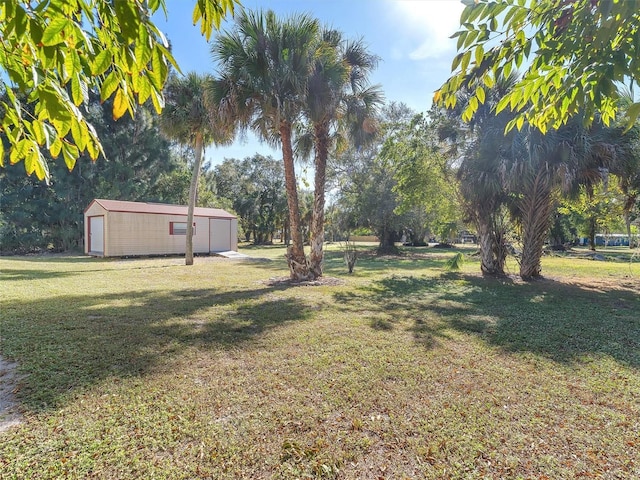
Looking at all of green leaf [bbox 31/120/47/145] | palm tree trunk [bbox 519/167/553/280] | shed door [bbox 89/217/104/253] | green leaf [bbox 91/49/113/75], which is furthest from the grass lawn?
shed door [bbox 89/217/104/253]

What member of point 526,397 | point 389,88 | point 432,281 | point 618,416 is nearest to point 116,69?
point 526,397

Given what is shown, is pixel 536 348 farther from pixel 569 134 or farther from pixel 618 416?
pixel 569 134

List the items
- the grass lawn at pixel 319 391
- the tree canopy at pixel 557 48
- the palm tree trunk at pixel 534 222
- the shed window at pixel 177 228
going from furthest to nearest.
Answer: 1. the shed window at pixel 177 228
2. the palm tree trunk at pixel 534 222
3. the grass lawn at pixel 319 391
4. the tree canopy at pixel 557 48

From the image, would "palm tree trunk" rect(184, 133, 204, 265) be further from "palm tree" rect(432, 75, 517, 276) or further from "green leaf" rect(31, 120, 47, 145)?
"green leaf" rect(31, 120, 47, 145)

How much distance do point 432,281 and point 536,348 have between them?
5.99 meters

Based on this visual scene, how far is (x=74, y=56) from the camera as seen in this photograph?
123 cm

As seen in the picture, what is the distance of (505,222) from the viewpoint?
1142 cm

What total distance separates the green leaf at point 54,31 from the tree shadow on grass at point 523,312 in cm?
454

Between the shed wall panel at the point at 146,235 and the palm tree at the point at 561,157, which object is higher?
the palm tree at the point at 561,157

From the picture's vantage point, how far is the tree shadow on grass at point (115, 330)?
3254 mm

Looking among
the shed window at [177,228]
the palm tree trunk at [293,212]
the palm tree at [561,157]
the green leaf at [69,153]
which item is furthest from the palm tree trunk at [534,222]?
the shed window at [177,228]

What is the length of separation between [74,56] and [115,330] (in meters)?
4.45

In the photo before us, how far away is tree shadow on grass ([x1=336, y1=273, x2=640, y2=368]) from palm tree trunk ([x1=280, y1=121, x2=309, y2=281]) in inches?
78.9

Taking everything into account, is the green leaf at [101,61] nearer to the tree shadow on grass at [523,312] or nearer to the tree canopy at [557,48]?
the tree canopy at [557,48]
